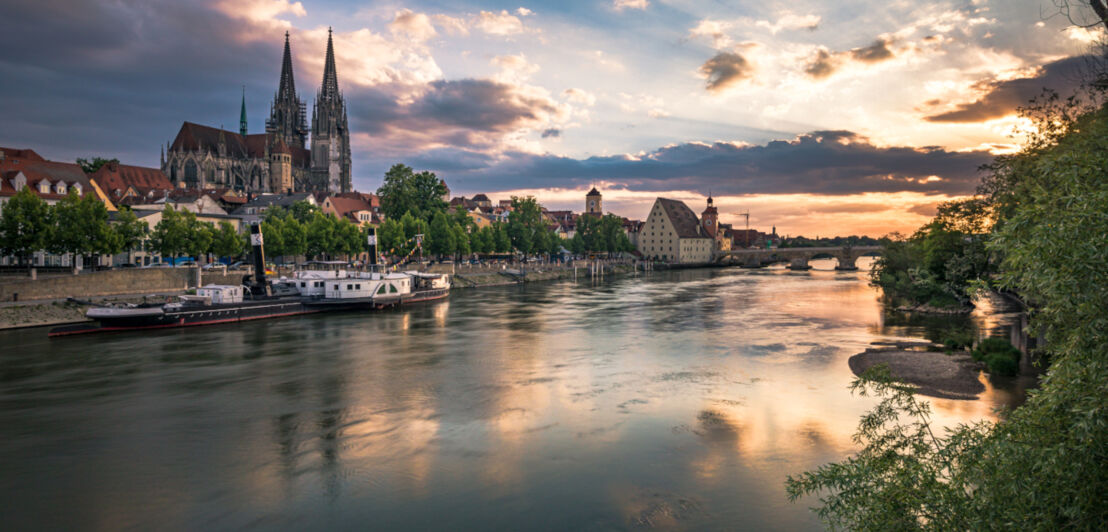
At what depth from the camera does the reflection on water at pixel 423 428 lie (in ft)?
50.7

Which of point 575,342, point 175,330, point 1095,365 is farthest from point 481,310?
point 1095,365

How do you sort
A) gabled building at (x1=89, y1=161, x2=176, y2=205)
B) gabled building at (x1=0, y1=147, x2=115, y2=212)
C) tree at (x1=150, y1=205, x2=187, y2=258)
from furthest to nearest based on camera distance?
gabled building at (x1=89, y1=161, x2=176, y2=205) → tree at (x1=150, y1=205, x2=187, y2=258) → gabled building at (x1=0, y1=147, x2=115, y2=212)

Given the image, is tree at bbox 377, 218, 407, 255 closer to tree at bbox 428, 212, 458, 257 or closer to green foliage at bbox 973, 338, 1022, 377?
tree at bbox 428, 212, 458, 257

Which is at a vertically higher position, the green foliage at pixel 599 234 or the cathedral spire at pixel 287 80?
the cathedral spire at pixel 287 80

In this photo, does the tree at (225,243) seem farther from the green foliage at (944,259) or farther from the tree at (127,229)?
the green foliage at (944,259)

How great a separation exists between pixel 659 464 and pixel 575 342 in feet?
74.7

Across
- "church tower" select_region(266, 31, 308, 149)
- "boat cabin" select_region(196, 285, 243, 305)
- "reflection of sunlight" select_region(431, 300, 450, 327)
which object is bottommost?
"reflection of sunlight" select_region(431, 300, 450, 327)

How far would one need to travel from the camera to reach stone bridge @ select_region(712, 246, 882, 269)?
151 metres

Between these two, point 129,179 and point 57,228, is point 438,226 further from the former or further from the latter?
point 129,179

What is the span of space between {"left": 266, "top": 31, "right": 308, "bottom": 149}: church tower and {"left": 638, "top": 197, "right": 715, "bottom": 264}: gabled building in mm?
120104

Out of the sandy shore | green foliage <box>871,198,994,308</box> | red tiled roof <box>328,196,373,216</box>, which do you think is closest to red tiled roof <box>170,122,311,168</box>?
red tiled roof <box>328,196,373,216</box>

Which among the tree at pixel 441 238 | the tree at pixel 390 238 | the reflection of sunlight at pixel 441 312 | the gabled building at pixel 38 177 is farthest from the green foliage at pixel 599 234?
the gabled building at pixel 38 177

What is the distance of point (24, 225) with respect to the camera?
48.4 m

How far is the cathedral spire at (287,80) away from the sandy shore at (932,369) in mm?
199258
